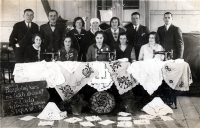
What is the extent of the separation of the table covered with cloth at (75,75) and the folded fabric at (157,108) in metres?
0.47

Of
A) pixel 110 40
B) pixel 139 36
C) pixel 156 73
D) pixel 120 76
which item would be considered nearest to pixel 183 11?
pixel 139 36

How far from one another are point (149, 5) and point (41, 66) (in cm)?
308

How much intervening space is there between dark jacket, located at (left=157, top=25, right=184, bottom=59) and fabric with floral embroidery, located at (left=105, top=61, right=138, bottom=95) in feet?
4.94

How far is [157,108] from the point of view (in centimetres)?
391

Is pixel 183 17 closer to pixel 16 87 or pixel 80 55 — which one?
pixel 80 55

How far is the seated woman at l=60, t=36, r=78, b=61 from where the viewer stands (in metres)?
4.27

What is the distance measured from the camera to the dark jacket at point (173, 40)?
4.88m

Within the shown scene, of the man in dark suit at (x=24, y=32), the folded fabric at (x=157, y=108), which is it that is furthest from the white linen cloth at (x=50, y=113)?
the man in dark suit at (x=24, y=32)

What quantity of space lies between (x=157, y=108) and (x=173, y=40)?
1613 mm

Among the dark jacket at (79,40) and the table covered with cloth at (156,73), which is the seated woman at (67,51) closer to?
the dark jacket at (79,40)

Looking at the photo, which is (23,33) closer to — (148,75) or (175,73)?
(148,75)

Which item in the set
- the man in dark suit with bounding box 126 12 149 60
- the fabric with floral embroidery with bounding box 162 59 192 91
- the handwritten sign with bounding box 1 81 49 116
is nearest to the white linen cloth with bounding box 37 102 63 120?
the handwritten sign with bounding box 1 81 49 116

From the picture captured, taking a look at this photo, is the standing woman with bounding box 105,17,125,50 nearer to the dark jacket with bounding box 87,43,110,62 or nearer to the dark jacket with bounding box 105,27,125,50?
the dark jacket with bounding box 105,27,125,50

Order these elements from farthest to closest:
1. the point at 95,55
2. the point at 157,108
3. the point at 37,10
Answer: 1. the point at 37,10
2. the point at 95,55
3. the point at 157,108
